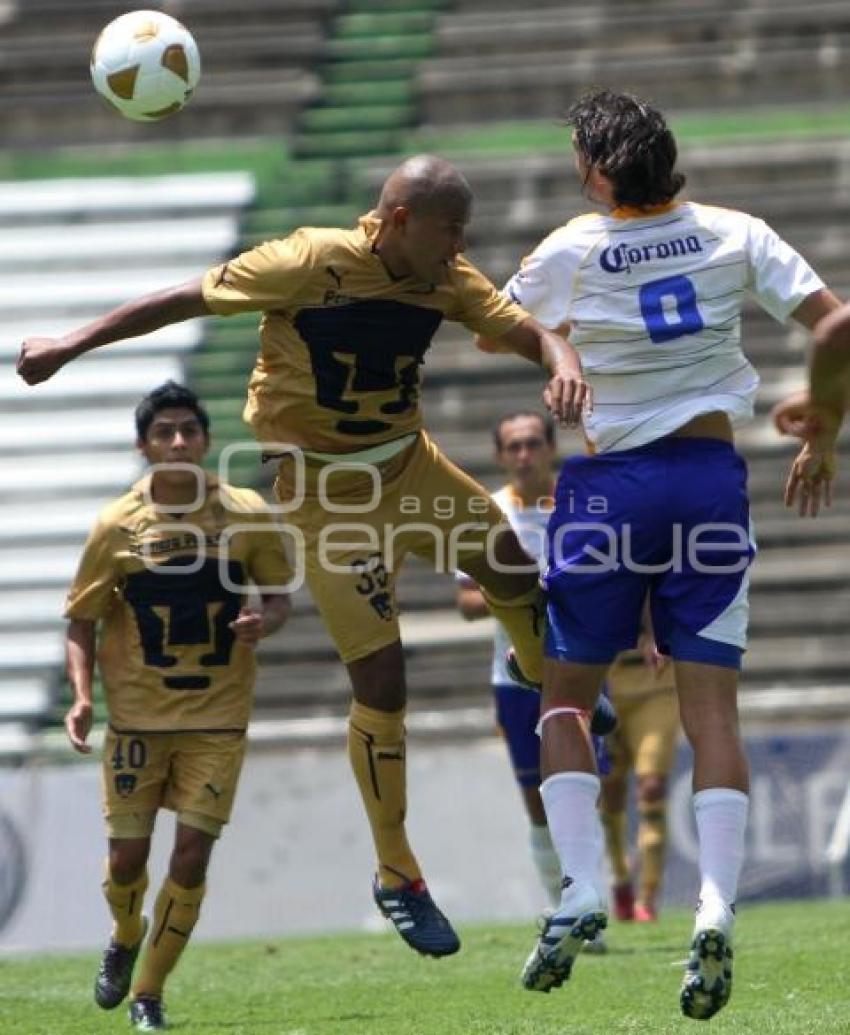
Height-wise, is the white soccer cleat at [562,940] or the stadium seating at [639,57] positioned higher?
the stadium seating at [639,57]

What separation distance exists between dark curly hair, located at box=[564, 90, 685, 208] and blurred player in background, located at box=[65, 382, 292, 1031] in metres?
2.68

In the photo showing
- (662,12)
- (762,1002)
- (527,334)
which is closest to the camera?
(527,334)

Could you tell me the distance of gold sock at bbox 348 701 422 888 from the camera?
7738mm

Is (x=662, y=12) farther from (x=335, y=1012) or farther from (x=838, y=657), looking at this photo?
(x=335, y=1012)

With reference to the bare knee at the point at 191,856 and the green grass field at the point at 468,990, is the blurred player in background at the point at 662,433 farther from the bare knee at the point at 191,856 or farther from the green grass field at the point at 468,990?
the bare knee at the point at 191,856

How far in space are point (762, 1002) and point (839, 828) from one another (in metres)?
6.91

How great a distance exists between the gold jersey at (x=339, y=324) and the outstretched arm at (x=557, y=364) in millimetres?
61

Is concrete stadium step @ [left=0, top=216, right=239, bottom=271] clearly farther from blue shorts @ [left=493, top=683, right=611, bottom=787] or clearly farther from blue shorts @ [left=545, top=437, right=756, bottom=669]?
blue shorts @ [left=545, top=437, right=756, bottom=669]

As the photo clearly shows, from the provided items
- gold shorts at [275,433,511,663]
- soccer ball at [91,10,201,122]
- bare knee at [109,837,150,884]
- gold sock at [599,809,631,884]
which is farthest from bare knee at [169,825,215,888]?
gold sock at [599,809,631,884]

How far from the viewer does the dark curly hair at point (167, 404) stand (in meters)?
8.90

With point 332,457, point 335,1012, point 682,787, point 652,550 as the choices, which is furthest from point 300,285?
point 682,787

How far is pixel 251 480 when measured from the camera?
18.1 metres

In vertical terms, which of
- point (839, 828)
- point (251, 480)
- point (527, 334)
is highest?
point (527, 334)

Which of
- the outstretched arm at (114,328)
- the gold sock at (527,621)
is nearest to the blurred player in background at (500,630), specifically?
the gold sock at (527,621)
